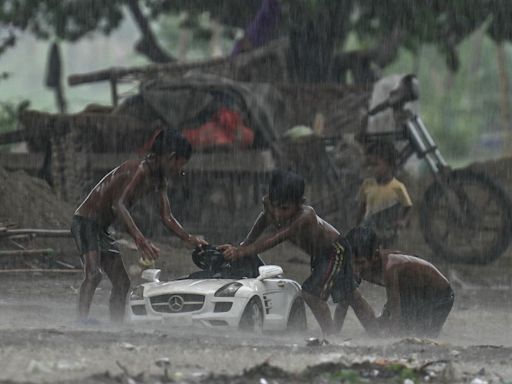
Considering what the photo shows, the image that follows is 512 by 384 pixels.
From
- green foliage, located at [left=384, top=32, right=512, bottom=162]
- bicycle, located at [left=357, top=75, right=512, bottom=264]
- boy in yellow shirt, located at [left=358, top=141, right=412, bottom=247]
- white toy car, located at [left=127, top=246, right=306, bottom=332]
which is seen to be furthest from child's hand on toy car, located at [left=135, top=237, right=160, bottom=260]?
green foliage, located at [left=384, top=32, right=512, bottom=162]

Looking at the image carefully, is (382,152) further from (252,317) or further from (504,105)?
(504,105)

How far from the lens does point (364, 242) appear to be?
8.95m

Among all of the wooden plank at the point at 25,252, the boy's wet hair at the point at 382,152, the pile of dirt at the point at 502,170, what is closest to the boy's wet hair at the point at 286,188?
the boy's wet hair at the point at 382,152

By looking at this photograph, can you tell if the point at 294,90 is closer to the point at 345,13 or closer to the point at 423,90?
the point at 345,13

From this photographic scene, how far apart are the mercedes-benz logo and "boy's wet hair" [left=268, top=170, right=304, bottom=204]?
945 mm

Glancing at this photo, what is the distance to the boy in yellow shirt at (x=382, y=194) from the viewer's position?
1187 centimetres

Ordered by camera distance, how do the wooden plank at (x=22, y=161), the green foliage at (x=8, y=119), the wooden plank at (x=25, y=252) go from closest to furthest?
the wooden plank at (x=25, y=252)
the wooden plank at (x=22, y=161)
the green foliage at (x=8, y=119)

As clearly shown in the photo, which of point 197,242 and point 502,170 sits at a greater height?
point 502,170

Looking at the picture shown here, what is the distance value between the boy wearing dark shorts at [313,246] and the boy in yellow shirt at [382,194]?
265 cm

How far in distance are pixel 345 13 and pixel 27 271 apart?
8.93 meters

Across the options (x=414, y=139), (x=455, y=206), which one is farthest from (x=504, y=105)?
(x=455, y=206)

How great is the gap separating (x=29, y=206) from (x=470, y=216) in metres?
4.69

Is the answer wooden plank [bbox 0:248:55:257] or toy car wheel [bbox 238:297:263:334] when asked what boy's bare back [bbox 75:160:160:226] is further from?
wooden plank [bbox 0:248:55:257]

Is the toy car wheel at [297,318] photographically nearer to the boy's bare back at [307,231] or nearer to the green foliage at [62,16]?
the boy's bare back at [307,231]
